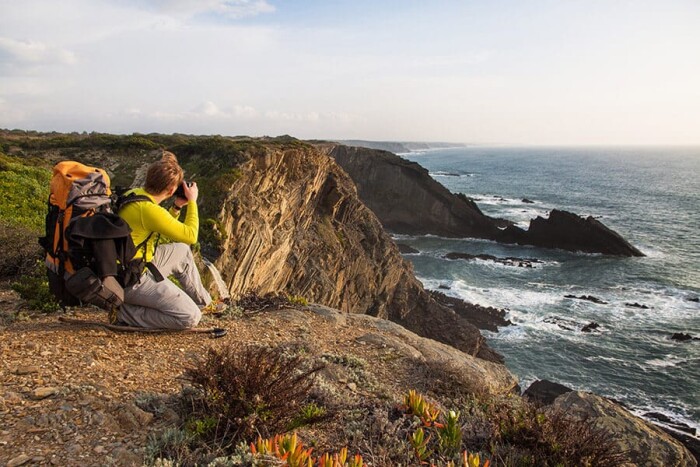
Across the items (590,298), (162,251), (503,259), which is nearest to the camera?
(162,251)

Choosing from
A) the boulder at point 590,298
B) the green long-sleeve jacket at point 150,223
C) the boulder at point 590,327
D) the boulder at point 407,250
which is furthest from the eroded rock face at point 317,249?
the boulder at point 407,250

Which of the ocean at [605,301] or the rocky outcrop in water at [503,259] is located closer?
the ocean at [605,301]

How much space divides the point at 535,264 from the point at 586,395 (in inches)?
1659

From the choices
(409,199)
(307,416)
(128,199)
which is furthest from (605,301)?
(128,199)

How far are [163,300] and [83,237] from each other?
1531 mm

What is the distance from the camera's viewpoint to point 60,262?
16.7ft

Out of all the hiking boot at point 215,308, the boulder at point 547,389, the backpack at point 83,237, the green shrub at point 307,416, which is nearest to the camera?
the green shrub at point 307,416

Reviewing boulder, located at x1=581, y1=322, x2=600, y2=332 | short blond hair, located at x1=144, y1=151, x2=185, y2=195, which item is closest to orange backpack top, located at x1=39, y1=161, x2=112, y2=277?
short blond hair, located at x1=144, y1=151, x2=185, y2=195

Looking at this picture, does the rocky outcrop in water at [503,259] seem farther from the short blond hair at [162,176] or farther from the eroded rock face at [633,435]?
the short blond hair at [162,176]

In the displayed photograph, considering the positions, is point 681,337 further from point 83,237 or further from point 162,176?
point 83,237

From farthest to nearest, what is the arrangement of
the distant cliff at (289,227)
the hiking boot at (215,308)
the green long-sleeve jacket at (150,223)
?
the distant cliff at (289,227), the hiking boot at (215,308), the green long-sleeve jacket at (150,223)

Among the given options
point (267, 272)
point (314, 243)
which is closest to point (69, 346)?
point (267, 272)

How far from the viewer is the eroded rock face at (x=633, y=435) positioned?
7.52m

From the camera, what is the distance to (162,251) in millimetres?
6215
